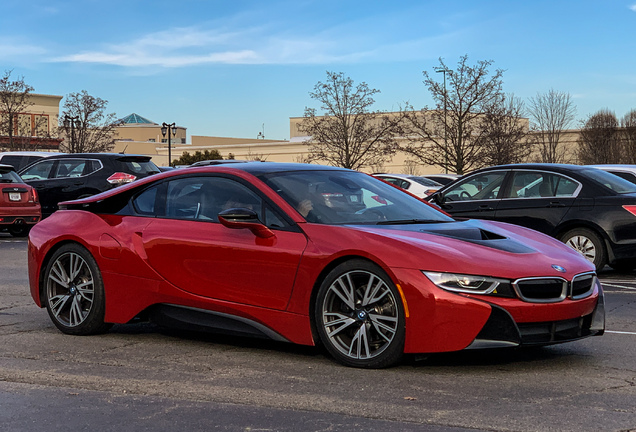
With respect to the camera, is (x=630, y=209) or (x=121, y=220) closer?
(x=121, y=220)

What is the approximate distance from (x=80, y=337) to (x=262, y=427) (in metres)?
3.07

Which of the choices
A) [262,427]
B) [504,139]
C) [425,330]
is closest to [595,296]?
→ [425,330]

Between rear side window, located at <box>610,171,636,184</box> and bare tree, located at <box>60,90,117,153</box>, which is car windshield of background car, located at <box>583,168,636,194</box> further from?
bare tree, located at <box>60,90,117,153</box>

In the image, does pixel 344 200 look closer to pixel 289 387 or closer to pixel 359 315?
pixel 359 315

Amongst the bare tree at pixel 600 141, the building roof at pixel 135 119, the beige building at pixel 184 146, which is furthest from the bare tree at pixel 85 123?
the building roof at pixel 135 119

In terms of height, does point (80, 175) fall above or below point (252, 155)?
below

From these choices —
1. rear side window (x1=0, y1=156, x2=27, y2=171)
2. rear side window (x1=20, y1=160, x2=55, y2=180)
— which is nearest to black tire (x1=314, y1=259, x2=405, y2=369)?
rear side window (x1=20, y1=160, x2=55, y2=180)

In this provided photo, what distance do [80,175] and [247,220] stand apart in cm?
Answer: 1497

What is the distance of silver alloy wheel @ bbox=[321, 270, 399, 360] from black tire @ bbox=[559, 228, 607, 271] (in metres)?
6.42

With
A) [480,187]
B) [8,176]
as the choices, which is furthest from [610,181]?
[8,176]

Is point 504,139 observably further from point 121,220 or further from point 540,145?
point 121,220

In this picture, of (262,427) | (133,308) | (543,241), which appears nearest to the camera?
(262,427)

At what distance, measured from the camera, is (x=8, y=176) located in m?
18.6

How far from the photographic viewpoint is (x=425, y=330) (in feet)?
17.2
